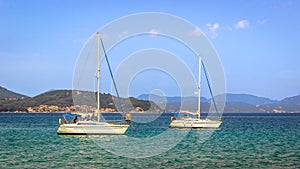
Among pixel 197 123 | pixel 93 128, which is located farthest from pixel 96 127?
pixel 197 123

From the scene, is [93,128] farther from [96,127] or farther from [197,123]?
[197,123]

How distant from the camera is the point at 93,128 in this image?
51781 mm

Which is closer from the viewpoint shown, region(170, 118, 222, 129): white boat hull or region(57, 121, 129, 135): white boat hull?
region(57, 121, 129, 135): white boat hull

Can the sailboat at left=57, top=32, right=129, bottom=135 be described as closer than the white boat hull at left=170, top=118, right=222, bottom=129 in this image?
Yes

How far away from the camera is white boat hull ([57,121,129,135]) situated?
170ft

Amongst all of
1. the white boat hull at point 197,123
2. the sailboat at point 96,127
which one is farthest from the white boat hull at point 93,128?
the white boat hull at point 197,123

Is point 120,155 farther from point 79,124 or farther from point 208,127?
point 208,127

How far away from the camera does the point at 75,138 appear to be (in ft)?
169

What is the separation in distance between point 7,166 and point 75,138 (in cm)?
A: 2240

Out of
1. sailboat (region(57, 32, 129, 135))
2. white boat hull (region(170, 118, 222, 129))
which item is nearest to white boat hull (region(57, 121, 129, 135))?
sailboat (region(57, 32, 129, 135))

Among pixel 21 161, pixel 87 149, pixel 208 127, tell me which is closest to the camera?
pixel 21 161

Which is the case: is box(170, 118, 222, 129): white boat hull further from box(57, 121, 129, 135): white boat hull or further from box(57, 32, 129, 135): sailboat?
box(57, 121, 129, 135): white boat hull

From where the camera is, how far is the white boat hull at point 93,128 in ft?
170

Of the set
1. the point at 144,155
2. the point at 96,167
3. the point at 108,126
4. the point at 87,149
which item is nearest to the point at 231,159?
the point at 144,155
